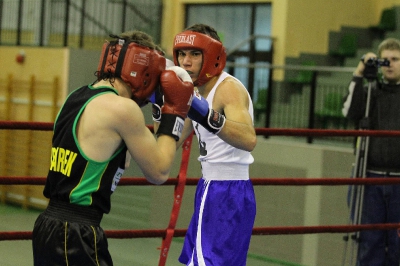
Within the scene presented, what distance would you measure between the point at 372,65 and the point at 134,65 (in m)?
2.64

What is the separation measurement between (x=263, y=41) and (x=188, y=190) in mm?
4135

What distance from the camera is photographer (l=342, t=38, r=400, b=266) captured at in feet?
16.4

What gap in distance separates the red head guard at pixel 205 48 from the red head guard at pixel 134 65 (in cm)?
89

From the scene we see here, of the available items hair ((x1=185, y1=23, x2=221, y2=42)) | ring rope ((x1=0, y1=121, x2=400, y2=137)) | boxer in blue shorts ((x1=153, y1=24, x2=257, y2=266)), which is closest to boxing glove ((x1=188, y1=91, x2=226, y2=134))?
boxer in blue shorts ((x1=153, y1=24, x2=257, y2=266))

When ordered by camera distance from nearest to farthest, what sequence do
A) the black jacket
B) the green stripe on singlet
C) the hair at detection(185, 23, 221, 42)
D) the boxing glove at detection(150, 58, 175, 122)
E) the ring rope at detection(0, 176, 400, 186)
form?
1. the green stripe on singlet
2. the boxing glove at detection(150, 58, 175, 122)
3. the hair at detection(185, 23, 221, 42)
4. the ring rope at detection(0, 176, 400, 186)
5. the black jacket

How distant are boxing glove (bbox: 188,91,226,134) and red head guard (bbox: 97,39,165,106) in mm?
339

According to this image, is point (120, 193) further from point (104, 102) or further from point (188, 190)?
point (104, 102)

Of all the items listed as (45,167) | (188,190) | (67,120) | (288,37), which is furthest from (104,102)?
(288,37)

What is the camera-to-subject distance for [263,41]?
11.4 meters

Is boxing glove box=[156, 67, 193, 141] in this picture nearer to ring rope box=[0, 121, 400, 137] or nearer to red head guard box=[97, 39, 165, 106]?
red head guard box=[97, 39, 165, 106]

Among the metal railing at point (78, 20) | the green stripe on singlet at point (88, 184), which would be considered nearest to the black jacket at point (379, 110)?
the green stripe on singlet at point (88, 184)

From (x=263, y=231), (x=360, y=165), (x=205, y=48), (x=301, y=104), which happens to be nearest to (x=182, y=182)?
(x=263, y=231)

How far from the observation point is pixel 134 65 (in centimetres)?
267

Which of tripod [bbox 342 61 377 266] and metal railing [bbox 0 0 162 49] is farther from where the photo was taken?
metal railing [bbox 0 0 162 49]
